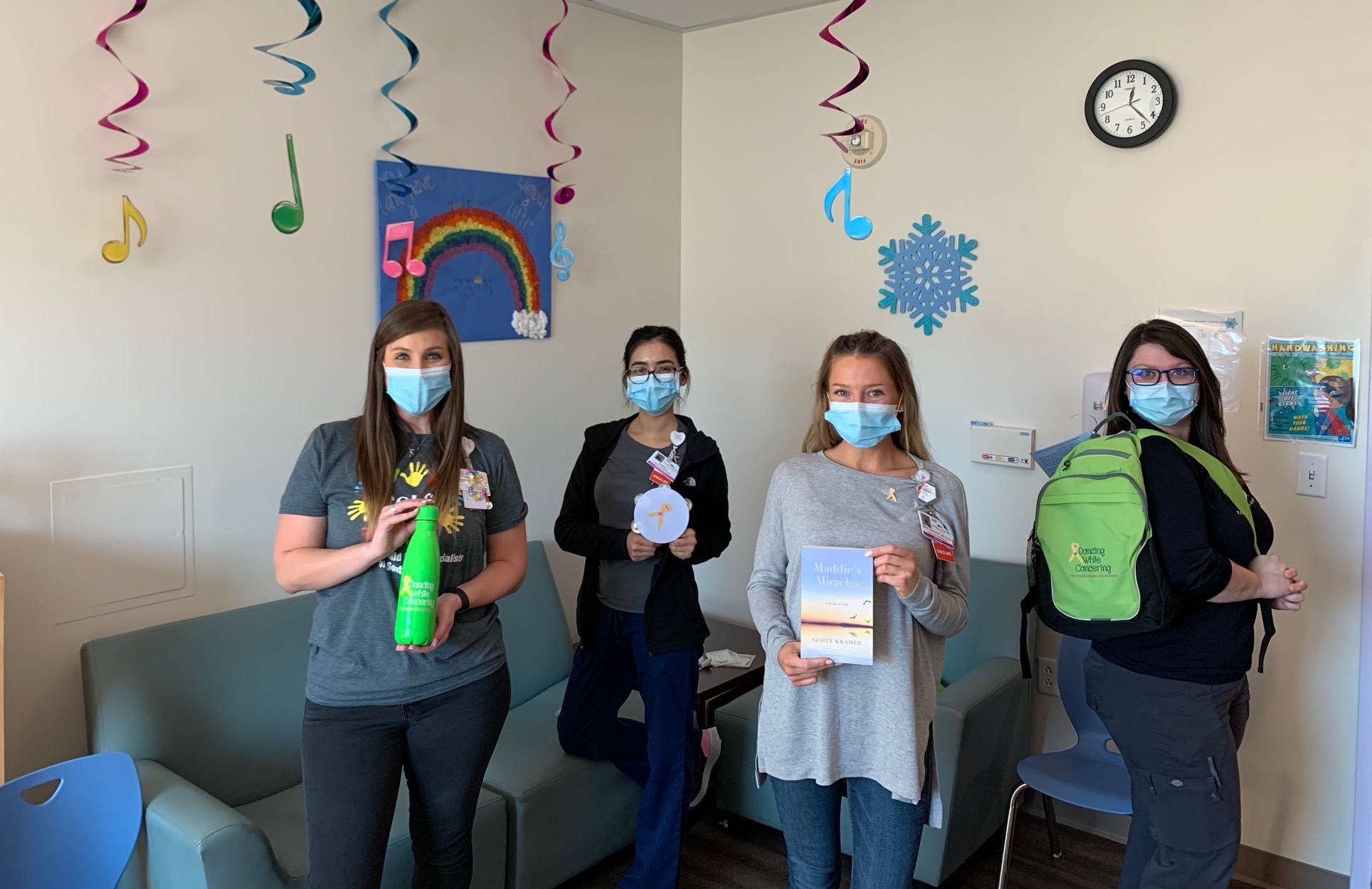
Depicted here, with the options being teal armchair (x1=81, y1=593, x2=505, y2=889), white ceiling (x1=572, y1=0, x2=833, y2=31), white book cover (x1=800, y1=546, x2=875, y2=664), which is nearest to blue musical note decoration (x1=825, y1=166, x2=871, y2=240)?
white ceiling (x1=572, y1=0, x2=833, y2=31)

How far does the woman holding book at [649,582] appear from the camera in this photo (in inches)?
105

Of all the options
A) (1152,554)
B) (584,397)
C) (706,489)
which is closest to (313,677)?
(706,489)

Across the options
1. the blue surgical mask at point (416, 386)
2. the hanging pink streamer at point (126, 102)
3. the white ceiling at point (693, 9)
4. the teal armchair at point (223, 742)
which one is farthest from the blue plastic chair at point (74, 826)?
the white ceiling at point (693, 9)

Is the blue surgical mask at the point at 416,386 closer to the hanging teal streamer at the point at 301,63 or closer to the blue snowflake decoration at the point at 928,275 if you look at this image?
the hanging teal streamer at the point at 301,63

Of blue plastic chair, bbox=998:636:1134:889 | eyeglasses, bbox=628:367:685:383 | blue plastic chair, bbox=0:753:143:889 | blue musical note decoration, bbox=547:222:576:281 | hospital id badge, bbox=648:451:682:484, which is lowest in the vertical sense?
blue plastic chair, bbox=998:636:1134:889

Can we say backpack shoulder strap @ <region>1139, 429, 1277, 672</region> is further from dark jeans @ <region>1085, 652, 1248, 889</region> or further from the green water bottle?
the green water bottle

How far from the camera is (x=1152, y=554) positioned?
2.08 metres

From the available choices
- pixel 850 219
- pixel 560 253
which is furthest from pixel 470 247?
pixel 850 219

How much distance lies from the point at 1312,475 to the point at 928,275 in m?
1.34

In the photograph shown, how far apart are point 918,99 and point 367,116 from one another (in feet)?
5.99

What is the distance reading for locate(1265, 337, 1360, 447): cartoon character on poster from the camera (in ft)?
9.40

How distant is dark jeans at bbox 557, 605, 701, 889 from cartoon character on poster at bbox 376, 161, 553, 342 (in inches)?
49.2

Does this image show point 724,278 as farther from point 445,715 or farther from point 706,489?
point 445,715

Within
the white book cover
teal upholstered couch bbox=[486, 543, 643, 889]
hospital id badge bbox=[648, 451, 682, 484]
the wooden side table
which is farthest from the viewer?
the wooden side table
